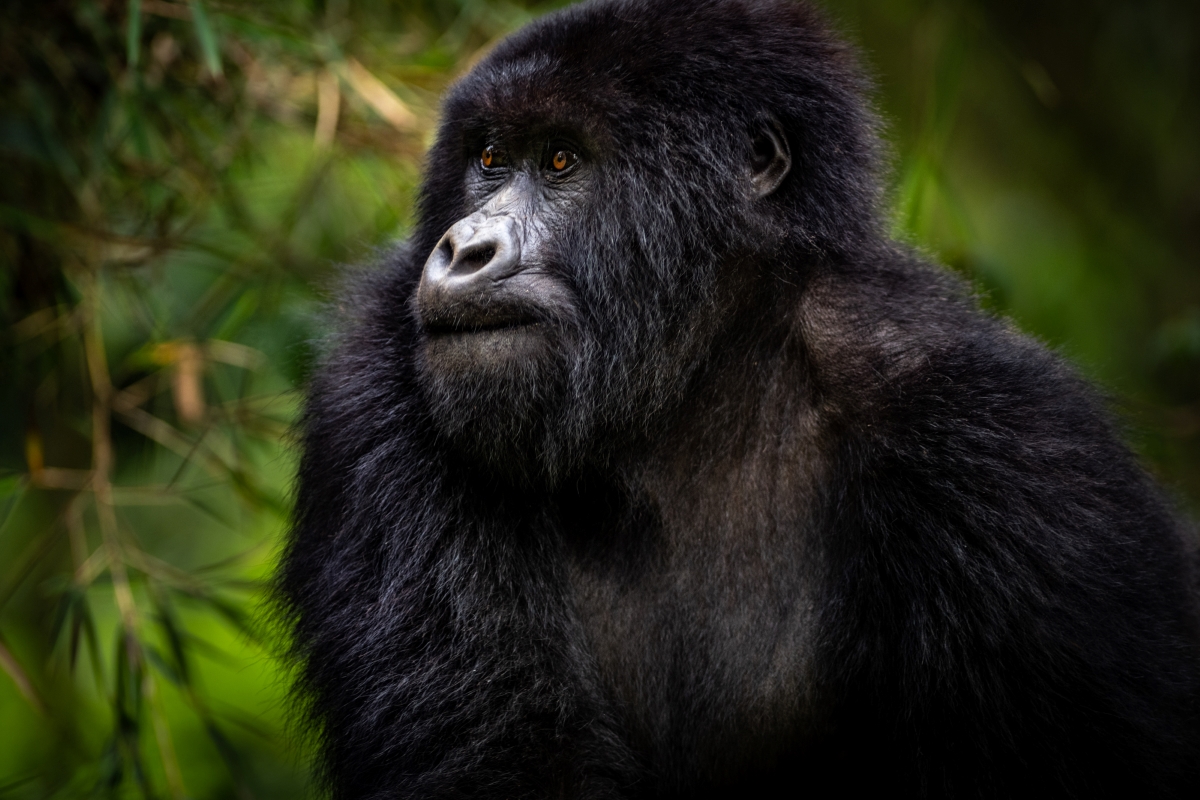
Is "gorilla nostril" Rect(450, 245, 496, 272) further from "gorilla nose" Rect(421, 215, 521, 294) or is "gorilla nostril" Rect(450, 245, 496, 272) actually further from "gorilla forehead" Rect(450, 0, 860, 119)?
"gorilla forehead" Rect(450, 0, 860, 119)

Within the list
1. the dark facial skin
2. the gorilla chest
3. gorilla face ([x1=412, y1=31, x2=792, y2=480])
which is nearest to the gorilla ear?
gorilla face ([x1=412, y1=31, x2=792, y2=480])

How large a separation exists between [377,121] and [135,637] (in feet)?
7.02

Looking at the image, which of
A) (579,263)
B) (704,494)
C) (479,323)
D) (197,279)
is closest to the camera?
(479,323)

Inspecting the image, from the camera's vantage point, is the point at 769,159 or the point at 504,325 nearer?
the point at 504,325

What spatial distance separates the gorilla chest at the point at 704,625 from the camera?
269 centimetres

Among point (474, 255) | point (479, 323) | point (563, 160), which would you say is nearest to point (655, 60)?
point (563, 160)

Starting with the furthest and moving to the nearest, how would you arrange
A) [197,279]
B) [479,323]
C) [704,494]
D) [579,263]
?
[197,279] → [704,494] → [579,263] → [479,323]

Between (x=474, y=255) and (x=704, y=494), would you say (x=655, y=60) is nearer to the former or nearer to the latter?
(x=474, y=255)

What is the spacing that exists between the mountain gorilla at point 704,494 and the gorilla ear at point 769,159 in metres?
0.01

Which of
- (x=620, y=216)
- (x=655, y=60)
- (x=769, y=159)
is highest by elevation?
(x=655, y=60)

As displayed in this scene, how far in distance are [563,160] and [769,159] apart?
50 cm

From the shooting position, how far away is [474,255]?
2.59 meters

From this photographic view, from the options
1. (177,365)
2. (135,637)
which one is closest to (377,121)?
(177,365)

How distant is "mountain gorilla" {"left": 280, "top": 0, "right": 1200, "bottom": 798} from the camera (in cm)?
243
